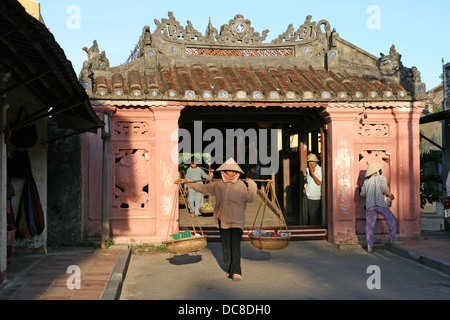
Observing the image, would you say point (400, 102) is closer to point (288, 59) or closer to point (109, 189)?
point (288, 59)

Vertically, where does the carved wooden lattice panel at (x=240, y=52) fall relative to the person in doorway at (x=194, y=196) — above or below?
above

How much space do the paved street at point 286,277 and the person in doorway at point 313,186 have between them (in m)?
1.70

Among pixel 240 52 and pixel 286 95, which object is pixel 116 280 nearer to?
pixel 286 95

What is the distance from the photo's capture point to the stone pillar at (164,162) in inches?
409

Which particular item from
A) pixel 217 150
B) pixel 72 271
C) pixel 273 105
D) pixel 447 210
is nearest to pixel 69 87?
pixel 72 271

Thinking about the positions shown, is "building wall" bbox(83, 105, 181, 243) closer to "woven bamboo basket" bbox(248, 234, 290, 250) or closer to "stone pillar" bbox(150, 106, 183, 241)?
"stone pillar" bbox(150, 106, 183, 241)

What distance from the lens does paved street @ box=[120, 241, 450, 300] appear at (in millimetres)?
6598

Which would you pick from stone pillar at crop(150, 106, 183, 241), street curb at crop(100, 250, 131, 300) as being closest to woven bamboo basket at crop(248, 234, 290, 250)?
street curb at crop(100, 250, 131, 300)

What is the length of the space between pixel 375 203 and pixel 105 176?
18.2ft

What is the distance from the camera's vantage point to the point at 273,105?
10547 mm

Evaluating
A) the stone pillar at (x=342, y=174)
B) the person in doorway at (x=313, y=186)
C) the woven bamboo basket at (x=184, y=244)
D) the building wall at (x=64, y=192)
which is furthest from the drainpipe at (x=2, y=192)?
the person in doorway at (x=313, y=186)

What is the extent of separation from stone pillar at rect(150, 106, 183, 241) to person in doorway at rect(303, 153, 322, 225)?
134 inches

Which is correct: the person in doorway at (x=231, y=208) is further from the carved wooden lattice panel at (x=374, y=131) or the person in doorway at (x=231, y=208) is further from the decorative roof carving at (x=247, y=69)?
the carved wooden lattice panel at (x=374, y=131)

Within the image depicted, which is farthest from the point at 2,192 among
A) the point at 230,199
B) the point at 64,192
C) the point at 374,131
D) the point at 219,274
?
the point at 374,131
